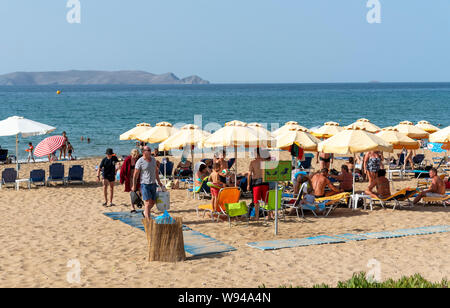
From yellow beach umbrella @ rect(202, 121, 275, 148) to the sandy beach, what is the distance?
169 cm

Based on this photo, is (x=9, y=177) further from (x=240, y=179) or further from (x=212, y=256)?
(x=212, y=256)

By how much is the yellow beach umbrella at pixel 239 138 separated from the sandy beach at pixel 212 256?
1.69 meters

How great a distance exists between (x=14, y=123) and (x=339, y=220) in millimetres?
10284

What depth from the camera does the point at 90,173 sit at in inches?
749

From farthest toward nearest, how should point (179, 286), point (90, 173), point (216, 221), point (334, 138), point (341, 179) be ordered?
point (90, 173) → point (341, 179) → point (334, 138) → point (216, 221) → point (179, 286)

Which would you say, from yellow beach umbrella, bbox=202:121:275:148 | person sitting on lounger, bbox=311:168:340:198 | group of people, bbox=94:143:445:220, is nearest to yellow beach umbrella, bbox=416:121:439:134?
group of people, bbox=94:143:445:220

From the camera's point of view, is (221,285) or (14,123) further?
(14,123)

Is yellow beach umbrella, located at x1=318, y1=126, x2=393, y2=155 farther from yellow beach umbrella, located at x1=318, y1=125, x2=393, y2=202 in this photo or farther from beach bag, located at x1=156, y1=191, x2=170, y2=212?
beach bag, located at x1=156, y1=191, x2=170, y2=212

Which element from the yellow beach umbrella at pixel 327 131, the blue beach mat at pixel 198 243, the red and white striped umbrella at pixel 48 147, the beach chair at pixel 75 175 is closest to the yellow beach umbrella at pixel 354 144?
the blue beach mat at pixel 198 243

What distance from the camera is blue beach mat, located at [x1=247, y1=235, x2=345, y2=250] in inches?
341
